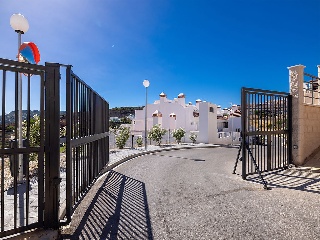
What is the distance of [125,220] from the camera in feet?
13.3

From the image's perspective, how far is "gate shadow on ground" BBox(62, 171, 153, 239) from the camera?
11.5 feet

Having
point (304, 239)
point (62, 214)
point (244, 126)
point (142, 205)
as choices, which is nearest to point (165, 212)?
point (142, 205)

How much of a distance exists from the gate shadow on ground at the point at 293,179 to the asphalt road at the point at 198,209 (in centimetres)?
2

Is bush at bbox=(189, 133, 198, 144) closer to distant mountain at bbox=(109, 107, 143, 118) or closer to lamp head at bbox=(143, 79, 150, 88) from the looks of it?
lamp head at bbox=(143, 79, 150, 88)

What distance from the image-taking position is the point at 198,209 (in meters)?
4.56

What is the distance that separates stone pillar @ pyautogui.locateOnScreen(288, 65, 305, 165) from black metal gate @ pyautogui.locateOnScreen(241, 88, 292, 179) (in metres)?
0.17

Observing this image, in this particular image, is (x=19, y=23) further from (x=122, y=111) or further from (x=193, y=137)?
(x=122, y=111)

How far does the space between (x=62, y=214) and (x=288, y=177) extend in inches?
268

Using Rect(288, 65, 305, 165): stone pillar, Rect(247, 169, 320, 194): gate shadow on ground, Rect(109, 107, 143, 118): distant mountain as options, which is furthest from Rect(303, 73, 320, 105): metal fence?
Rect(109, 107, 143, 118): distant mountain

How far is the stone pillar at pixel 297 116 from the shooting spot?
878cm

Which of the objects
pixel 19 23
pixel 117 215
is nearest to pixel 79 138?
pixel 117 215

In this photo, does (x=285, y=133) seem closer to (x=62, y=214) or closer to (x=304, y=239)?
(x=304, y=239)

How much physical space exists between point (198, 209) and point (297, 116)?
6.57m

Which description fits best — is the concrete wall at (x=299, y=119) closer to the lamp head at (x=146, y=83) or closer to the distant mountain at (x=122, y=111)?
the lamp head at (x=146, y=83)
